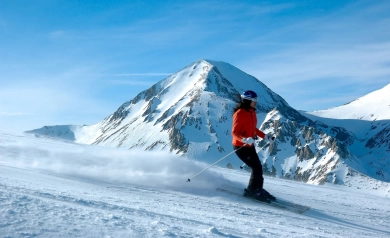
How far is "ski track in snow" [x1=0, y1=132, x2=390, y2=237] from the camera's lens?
4.80m

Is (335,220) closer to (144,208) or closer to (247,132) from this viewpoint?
(247,132)

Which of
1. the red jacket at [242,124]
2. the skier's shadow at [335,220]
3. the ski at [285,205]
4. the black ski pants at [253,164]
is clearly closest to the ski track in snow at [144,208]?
the skier's shadow at [335,220]

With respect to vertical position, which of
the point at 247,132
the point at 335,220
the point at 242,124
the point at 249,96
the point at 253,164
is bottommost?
→ the point at 335,220

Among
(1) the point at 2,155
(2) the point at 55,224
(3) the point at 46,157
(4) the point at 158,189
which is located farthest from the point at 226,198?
(1) the point at 2,155

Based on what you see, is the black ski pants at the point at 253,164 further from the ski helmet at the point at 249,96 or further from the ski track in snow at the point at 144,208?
the ski helmet at the point at 249,96

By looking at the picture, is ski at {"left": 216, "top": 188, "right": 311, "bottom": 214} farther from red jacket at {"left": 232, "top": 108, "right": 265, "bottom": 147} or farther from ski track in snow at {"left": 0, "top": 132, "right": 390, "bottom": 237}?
red jacket at {"left": 232, "top": 108, "right": 265, "bottom": 147}

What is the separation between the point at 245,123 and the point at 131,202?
13.9ft

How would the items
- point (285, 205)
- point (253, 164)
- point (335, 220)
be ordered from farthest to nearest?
1. point (253, 164)
2. point (285, 205)
3. point (335, 220)

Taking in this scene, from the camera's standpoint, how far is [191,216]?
6387 millimetres

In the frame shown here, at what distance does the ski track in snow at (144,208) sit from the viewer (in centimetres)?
480

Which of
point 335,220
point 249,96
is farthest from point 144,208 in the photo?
point 249,96

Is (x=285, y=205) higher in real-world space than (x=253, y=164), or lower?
lower

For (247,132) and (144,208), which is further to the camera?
(247,132)

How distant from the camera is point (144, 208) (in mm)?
6547
